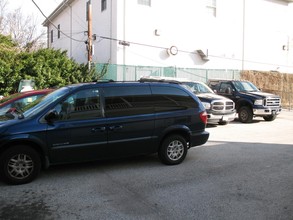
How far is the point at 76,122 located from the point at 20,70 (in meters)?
10.8

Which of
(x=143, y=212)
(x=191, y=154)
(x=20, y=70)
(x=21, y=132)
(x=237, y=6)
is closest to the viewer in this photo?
(x=143, y=212)

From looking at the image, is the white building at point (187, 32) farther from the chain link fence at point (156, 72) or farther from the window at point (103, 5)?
the chain link fence at point (156, 72)

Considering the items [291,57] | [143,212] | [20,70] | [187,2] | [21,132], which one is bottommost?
[143,212]

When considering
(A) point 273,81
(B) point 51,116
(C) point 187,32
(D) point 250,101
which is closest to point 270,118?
(D) point 250,101

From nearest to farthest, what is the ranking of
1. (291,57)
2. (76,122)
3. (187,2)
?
(76,122) → (187,2) → (291,57)

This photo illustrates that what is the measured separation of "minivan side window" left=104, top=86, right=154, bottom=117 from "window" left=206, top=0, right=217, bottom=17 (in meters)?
18.1

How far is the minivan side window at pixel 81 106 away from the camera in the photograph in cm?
614

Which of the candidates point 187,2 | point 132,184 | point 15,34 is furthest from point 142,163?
point 15,34

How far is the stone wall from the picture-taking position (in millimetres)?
23156

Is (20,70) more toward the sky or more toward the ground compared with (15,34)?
more toward the ground

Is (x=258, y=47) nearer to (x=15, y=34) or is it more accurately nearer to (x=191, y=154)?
(x=191, y=154)

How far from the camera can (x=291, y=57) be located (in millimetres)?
28688

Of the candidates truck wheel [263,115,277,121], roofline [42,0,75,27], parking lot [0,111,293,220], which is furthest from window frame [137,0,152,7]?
parking lot [0,111,293,220]

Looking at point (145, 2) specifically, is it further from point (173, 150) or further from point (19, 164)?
point (19, 164)
